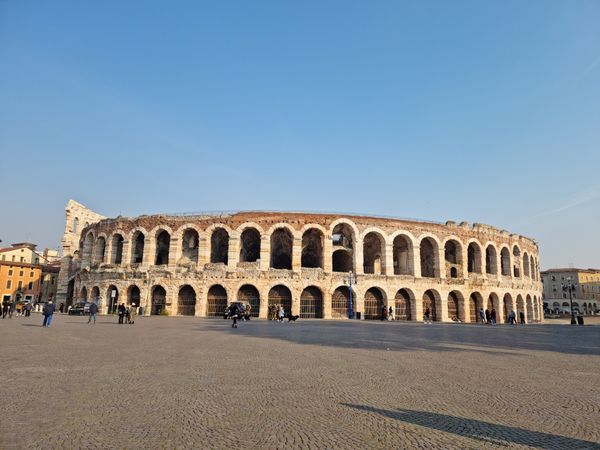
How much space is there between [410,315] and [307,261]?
12316 millimetres

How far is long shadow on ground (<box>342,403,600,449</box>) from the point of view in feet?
12.1

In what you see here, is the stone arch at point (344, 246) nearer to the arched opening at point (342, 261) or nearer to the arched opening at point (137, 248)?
the arched opening at point (342, 261)

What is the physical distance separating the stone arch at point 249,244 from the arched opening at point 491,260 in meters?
23.7

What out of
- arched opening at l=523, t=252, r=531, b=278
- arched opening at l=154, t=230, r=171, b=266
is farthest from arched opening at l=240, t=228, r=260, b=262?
arched opening at l=523, t=252, r=531, b=278

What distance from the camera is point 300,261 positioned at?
1257 inches

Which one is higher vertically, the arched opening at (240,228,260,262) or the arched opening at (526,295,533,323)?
the arched opening at (240,228,260,262)

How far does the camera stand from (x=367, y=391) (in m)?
5.66

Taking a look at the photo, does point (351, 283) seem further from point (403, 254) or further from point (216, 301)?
point (216, 301)

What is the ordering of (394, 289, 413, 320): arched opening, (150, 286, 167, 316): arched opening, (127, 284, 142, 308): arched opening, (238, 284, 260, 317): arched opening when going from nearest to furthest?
(238, 284, 260, 317): arched opening < (150, 286, 167, 316): arched opening < (127, 284, 142, 308): arched opening < (394, 289, 413, 320): arched opening

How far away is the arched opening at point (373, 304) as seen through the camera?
1284 inches

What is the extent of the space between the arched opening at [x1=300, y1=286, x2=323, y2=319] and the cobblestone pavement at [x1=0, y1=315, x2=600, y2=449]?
2246cm

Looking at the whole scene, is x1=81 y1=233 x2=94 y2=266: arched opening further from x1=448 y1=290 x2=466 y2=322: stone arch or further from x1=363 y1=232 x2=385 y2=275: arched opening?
x1=448 y1=290 x2=466 y2=322: stone arch

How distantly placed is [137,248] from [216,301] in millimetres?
11738

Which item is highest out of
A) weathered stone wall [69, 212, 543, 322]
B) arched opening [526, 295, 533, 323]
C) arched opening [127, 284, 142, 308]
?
weathered stone wall [69, 212, 543, 322]
